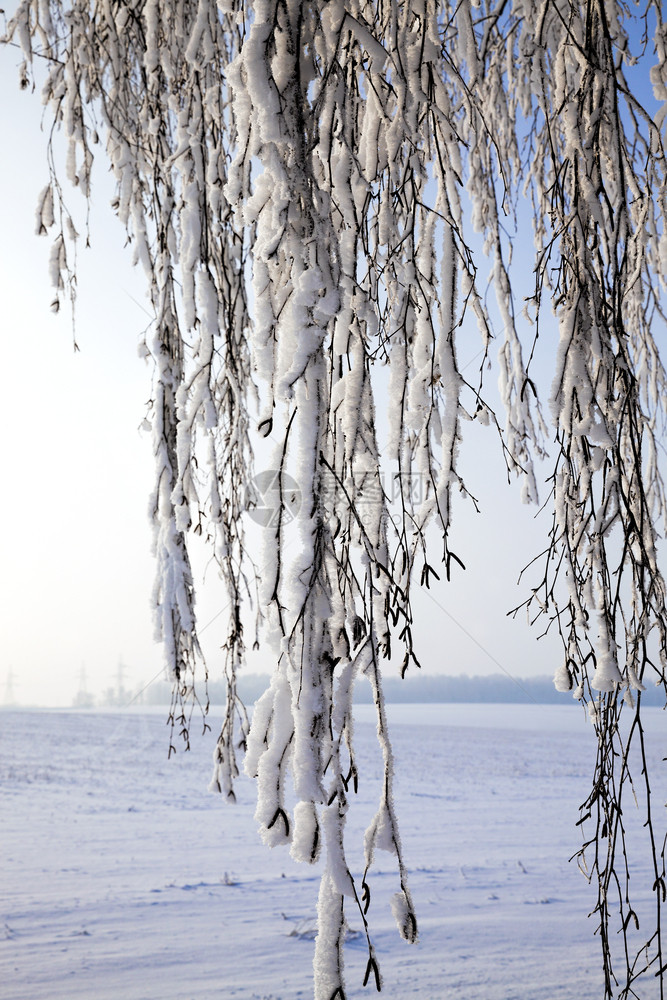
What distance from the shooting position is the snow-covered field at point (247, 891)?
2.24 metres

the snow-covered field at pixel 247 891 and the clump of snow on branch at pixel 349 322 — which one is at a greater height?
the clump of snow on branch at pixel 349 322

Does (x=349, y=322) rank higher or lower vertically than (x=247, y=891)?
higher

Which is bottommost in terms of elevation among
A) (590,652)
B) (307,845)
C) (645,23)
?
(307,845)

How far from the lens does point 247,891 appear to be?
2.93 meters

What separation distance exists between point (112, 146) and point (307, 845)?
4.75 feet

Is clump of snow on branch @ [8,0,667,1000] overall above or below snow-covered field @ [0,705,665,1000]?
above

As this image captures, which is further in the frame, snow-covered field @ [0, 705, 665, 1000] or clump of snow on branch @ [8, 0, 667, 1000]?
snow-covered field @ [0, 705, 665, 1000]

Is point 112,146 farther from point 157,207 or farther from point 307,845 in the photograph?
point 307,845

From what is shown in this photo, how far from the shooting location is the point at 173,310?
4.81 ft

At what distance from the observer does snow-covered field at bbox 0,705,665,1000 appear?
2240 millimetres

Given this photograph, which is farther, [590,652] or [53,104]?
[53,104]

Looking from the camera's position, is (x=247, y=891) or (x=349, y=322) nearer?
(x=349, y=322)

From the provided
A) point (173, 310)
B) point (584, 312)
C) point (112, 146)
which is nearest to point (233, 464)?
point (173, 310)

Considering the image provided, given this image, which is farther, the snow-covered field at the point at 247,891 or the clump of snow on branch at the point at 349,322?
the snow-covered field at the point at 247,891
